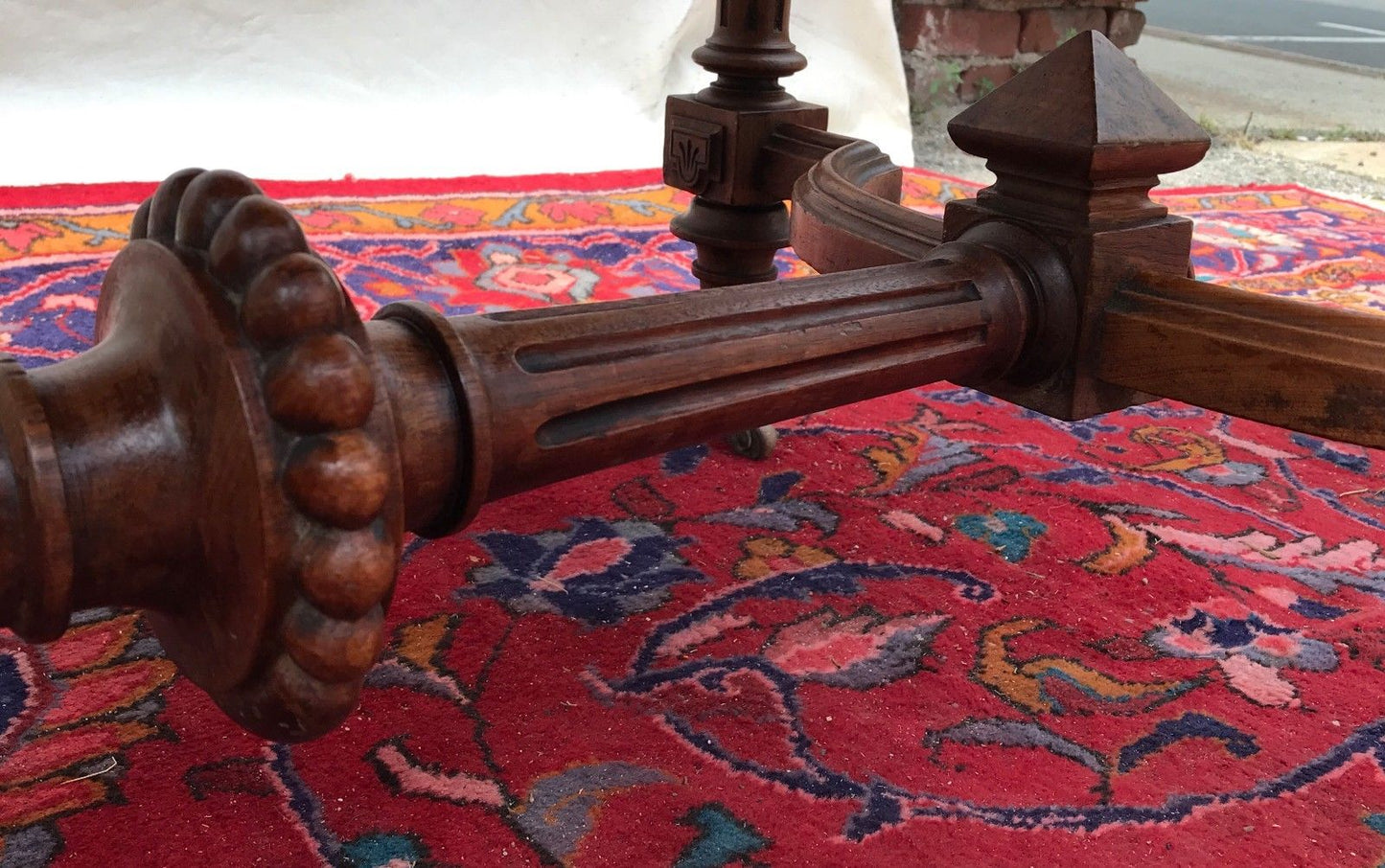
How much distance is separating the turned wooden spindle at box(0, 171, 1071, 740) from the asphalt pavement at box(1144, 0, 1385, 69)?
5.93m

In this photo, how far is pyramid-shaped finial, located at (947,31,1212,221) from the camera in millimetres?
707

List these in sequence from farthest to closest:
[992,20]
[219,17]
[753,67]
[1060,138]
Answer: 1. [992,20]
2. [219,17]
3. [753,67]
4. [1060,138]

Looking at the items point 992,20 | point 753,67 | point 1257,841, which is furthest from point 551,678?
point 992,20

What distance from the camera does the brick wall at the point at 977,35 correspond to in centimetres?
284

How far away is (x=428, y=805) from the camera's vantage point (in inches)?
25.5

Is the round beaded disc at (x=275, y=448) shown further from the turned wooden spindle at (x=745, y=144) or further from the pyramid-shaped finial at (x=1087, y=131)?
the turned wooden spindle at (x=745, y=144)

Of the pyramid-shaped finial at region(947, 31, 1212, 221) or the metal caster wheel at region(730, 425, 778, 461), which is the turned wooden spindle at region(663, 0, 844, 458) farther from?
the pyramid-shaped finial at region(947, 31, 1212, 221)

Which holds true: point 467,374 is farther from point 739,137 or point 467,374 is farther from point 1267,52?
point 1267,52

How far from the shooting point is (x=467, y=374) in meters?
0.48

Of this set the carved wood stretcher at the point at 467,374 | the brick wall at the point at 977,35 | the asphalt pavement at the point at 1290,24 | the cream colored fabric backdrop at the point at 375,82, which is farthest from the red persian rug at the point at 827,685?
Result: the asphalt pavement at the point at 1290,24

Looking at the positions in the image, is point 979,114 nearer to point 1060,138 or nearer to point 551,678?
point 1060,138

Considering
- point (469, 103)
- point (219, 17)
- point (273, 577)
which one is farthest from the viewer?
point (469, 103)

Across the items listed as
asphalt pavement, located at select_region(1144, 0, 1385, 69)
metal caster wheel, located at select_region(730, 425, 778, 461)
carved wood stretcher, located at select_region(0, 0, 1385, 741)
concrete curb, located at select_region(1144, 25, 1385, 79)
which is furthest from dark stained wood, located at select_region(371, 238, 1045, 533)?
asphalt pavement, located at select_region(1144, 0, 1385, 69)

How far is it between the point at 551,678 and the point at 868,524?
1.14 feet
